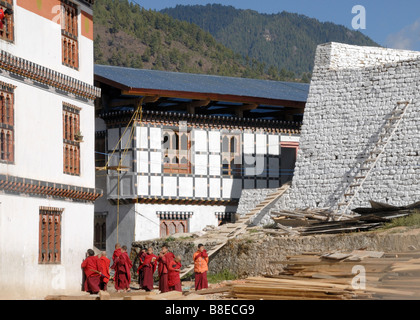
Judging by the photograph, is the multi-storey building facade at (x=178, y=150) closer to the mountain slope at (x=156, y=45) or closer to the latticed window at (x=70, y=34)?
the latticed window at (x=70, y=34)

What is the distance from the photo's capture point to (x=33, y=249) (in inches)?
887

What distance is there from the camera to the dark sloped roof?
1284 inches

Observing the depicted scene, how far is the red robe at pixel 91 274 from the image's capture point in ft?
76.4

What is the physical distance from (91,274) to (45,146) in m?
3.48

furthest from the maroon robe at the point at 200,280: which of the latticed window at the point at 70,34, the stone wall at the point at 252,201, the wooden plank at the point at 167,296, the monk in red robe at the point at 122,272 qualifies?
the stone wall at the point at 252,201

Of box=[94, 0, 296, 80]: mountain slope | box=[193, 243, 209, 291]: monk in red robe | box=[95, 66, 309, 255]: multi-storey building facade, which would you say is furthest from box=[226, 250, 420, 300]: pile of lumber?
box=[94, 0, 296, 80]: mountain slope

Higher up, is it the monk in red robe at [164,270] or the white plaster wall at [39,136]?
the white plaster wall at [39,136]

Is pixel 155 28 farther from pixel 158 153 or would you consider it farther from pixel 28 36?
pixel 28 36

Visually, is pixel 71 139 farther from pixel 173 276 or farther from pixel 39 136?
pixel 173 276

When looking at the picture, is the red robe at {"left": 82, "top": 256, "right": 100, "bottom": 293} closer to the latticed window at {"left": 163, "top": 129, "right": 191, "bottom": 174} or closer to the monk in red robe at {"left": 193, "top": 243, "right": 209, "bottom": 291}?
the monk in red robe at {"left": 193, "top": 243, "right": 209, "bottom": 291}

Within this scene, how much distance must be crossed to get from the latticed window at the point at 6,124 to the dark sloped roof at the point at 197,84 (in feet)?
32.1

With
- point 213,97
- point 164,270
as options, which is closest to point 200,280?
point 164,270

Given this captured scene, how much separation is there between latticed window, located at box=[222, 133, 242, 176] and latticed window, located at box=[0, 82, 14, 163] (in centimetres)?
1351
